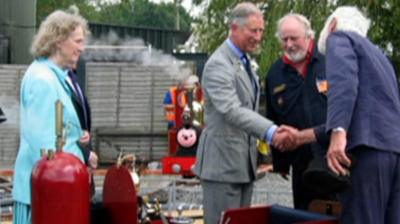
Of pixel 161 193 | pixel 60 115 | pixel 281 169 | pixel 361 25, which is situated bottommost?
pixel 161 193

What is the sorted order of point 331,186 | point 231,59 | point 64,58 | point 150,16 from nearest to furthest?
1. point 331,186
2. point 64,58
3. point 231,59
4. point 150,16

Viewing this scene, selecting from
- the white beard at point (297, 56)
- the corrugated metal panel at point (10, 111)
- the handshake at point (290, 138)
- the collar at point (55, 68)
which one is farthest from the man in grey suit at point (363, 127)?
the corrugated metal panel at point (10, 111)

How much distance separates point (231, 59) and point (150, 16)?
64.9 metres

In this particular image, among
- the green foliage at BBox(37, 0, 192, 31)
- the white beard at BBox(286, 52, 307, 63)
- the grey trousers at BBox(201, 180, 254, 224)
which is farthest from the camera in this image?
the green foliage at BBox(37, 0, 192, 31)

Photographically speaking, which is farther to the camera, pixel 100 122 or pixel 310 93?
pixel 100 122

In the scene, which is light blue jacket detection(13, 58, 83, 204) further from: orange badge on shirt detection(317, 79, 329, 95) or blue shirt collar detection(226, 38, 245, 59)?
orange badge on shirt detection(317, 79, 329, 95)

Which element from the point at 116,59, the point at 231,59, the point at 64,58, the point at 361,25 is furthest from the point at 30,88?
the point at 116,59

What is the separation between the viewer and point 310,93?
5.19 metres

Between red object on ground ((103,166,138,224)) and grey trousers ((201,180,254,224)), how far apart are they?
Answer: 98 centimetres

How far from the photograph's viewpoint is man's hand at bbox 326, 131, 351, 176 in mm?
4000

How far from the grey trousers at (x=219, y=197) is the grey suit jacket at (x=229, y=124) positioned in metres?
0.04

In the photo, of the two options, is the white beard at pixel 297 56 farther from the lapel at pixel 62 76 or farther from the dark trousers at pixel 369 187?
the lapel at pixel 62 76

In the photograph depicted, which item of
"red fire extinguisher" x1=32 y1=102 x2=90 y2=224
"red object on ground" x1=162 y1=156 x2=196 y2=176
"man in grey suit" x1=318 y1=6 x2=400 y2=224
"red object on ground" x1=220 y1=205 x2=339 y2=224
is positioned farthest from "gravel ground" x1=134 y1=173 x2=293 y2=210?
"red fire extinguisher" x1=32 y1=102 x2=90 y2=224

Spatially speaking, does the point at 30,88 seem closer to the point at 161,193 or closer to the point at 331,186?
the point at 331,186
